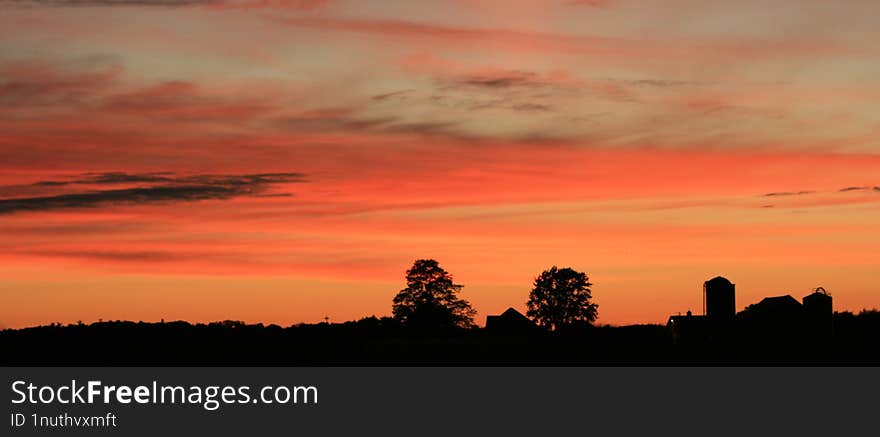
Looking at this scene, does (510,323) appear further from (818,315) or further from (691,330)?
(818,315)

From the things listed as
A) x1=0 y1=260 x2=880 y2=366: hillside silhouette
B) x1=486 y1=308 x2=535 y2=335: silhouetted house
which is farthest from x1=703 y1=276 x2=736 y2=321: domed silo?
x1=486 y1=308 x2=535 y2=335: silhouetted house

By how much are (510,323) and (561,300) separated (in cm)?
1103

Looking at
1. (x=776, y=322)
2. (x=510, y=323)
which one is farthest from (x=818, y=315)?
(x=510, y=323)

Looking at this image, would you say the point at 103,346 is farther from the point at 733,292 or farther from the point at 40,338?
the point at 733,292

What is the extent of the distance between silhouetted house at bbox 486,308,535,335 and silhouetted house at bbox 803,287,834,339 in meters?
49.2

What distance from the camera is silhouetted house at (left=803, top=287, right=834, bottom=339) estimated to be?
429 feet

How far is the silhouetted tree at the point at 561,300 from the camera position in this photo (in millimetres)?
184875

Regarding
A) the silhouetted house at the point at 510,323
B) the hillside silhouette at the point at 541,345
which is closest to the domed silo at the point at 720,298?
the hillside silhouette at the point at 541,345

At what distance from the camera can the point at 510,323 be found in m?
177

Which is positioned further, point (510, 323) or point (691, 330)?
point (510, 323)
